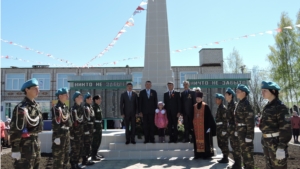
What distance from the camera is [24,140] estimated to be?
366cm

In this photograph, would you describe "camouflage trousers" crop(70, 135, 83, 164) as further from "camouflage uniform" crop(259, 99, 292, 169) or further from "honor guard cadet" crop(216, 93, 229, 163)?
"camouflage uniform" crop(259, 99, 292, 169)

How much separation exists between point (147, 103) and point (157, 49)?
2738mm

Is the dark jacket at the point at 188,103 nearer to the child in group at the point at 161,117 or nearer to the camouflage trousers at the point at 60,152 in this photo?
the child in group at the point at 161,117

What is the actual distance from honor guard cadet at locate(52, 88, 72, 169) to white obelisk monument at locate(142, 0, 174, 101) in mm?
4655

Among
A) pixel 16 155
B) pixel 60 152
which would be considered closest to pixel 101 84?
pixel 60 152

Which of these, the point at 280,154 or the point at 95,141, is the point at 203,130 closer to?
the point at 95,141

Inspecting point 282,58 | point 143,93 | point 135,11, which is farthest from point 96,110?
point 282,58

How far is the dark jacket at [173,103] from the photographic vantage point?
7762 mm

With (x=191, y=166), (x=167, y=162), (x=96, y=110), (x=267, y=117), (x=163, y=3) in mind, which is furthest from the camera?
(x=163, y=3)

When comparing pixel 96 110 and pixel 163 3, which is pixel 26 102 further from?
pixel 163 3

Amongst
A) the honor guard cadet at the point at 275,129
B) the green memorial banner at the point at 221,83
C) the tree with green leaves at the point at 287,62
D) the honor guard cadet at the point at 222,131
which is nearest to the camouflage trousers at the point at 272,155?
the honor guard cadet at the point at 275,129

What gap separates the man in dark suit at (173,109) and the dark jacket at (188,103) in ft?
0.46

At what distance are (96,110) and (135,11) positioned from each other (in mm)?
4723

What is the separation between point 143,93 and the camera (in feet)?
25.9
